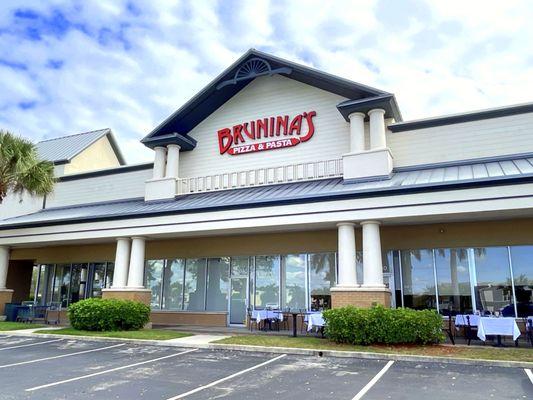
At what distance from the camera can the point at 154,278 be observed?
21344 millimetres

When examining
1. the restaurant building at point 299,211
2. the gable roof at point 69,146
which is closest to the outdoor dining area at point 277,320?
the restaurant building at point 299,211

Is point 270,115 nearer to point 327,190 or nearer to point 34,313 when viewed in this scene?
point 327,190

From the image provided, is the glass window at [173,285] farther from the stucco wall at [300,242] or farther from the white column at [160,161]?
the white column at [160,161]

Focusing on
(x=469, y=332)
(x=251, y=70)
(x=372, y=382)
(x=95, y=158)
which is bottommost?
(x=372, y=382)

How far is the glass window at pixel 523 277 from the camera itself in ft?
47.3

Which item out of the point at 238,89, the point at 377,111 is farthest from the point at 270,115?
the point at 377,111

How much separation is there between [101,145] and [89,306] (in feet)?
51.4

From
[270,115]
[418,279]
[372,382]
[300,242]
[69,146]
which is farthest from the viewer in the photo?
[69,146]

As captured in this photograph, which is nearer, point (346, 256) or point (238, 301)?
point (346, 256)

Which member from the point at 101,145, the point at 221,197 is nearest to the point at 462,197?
the point at 221,197

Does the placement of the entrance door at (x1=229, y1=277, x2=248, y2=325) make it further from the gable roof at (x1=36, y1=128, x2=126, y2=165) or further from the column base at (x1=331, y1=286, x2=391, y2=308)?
the gable roof at (x1=36, y1=128, x2=126, y2=165)

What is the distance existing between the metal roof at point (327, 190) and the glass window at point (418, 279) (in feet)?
9.35

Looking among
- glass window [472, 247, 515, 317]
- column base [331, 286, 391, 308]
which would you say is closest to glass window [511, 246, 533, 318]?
glass window [472, 247, 515, 317]

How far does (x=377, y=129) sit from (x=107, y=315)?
11976 millimetres
